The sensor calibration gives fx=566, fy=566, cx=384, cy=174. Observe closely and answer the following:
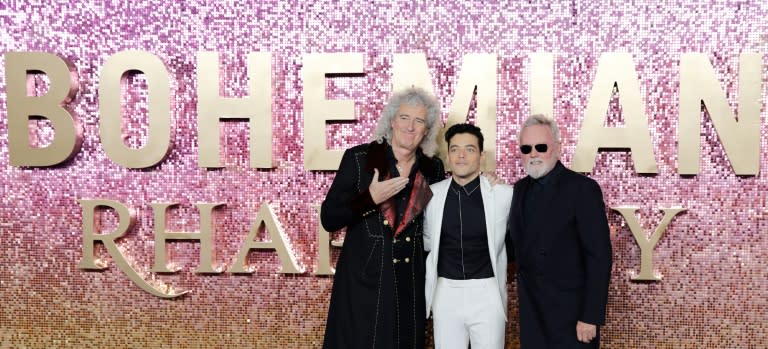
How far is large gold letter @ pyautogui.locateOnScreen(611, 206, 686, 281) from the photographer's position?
3170mm

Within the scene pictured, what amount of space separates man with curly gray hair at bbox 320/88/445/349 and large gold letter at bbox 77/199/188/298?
4.25ft

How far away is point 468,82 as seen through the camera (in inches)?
127

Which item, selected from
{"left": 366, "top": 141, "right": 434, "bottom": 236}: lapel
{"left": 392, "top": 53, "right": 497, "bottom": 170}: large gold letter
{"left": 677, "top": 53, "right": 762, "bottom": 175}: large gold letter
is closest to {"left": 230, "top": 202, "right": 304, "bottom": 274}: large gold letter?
{"left": 366, "top": 141, "right": 434, "bottom": 236}: lapel

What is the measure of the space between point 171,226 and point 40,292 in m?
0.95

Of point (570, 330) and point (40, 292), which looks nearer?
point (570, 330)

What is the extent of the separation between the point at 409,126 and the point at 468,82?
2.44ft

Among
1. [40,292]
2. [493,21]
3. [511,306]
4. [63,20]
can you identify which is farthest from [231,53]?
[511,306]

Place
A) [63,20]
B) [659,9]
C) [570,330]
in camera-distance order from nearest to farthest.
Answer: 1. [570,330]
2. [659,9]
3. [63,20]

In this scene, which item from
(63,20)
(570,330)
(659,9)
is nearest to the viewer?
(570,330)

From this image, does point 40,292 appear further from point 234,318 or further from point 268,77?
point 268,77

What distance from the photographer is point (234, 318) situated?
3436 millimetres

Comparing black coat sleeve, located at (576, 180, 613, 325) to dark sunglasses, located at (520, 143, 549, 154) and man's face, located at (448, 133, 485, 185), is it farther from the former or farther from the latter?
man's face, located at (448, 133, 485, 185)

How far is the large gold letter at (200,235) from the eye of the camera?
3.34 metres

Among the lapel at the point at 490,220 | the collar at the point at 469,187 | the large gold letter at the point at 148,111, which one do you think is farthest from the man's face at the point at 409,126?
the large gold letter at the point at 148,111
